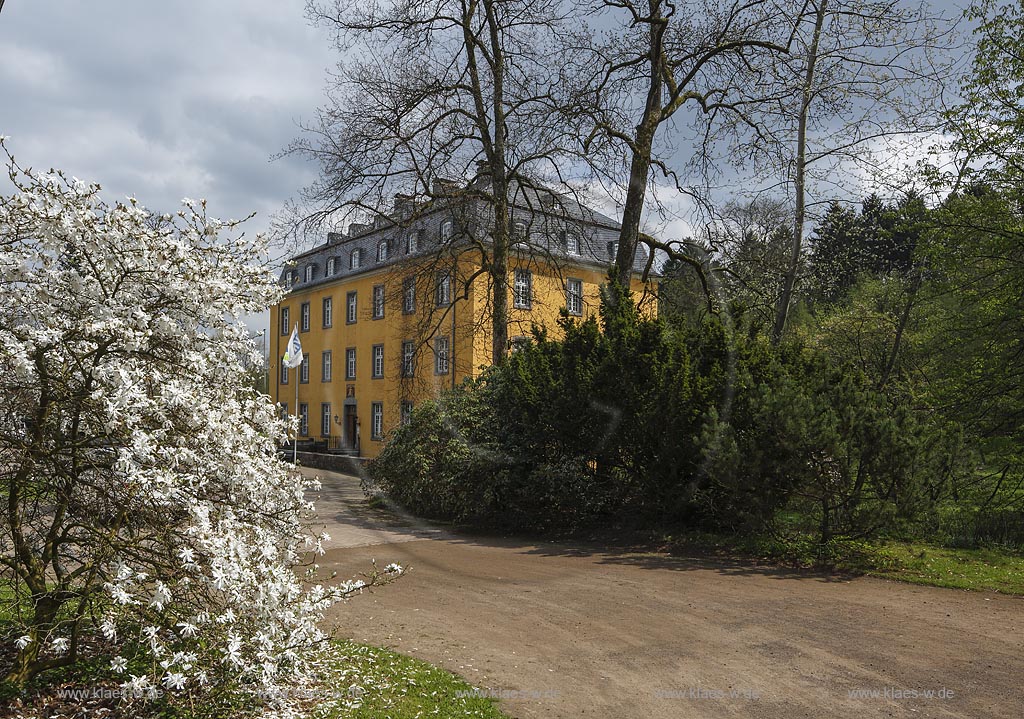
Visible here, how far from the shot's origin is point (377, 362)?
39.1 meters

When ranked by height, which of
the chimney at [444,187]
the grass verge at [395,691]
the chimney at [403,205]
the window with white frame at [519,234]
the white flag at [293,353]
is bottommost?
the grass verge at [395,691]

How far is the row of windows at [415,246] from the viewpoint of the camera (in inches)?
816

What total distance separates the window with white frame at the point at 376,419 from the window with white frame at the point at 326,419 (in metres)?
4.61

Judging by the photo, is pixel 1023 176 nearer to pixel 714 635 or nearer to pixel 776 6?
pixel 776 6

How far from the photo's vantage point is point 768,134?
693 inches

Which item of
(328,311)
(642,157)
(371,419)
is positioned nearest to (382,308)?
(371,419)

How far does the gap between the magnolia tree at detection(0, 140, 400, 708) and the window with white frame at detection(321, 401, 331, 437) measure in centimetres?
3846

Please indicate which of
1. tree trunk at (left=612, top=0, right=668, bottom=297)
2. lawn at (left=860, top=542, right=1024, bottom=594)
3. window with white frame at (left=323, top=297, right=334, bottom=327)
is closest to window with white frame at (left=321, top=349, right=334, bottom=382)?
window with white frame at (left=323, top=297, right=334, bottom=327)

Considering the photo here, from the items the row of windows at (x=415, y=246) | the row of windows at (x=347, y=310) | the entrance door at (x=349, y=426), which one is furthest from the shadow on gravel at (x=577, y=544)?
the entrance door at (x=349, y=426)

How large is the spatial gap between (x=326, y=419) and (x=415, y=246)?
571 inches

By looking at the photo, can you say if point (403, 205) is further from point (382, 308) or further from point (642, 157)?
point (382, 308)

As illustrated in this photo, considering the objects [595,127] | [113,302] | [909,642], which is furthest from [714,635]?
[595,127]

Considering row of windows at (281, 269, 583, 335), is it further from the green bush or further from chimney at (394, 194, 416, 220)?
the green bush

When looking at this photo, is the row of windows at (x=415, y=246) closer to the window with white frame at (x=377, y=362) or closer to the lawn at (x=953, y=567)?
the window with white frame at (x=377, y=362)
